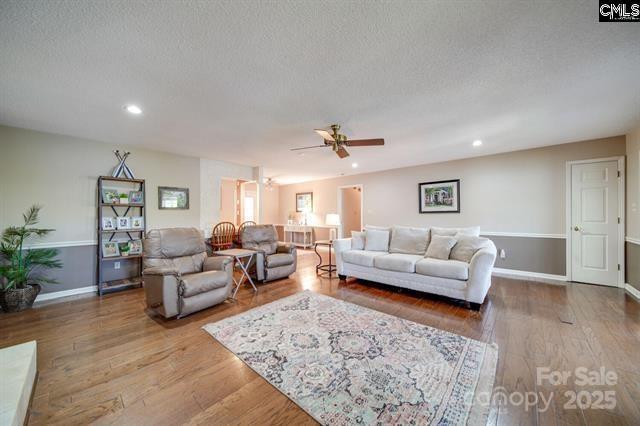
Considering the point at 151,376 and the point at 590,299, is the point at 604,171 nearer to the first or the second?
the point at 590,299

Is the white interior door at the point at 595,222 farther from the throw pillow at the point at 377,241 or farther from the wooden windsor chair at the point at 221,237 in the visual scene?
the wooden windsor chair at the point at 221,237

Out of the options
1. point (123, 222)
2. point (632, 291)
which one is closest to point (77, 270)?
point (123, 222)

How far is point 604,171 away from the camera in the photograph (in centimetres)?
373

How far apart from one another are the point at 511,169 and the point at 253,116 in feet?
15.3

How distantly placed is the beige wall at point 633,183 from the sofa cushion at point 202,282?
5.55 metres

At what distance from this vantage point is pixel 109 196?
3.80 m

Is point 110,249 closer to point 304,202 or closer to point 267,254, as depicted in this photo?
point 267,254

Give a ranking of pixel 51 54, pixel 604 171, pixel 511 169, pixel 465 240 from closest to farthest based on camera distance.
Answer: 1. pixel 51 54
2. pixel 465 240
3. pixel 604 171
4. pixel 511 169

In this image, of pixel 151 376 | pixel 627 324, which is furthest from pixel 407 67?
pixel 627 324

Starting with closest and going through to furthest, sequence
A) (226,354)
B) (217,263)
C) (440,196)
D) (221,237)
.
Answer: (226,354), (217,263), (221,237), (440,196)

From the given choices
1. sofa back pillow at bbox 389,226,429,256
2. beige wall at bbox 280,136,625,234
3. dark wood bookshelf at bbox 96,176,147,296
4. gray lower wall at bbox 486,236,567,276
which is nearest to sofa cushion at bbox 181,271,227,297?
dark wood bookshelf at bbox 96,176,147,296

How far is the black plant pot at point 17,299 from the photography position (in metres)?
2.89

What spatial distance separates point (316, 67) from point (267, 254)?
3.21m

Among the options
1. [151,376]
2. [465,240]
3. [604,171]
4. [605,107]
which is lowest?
[151,376]
